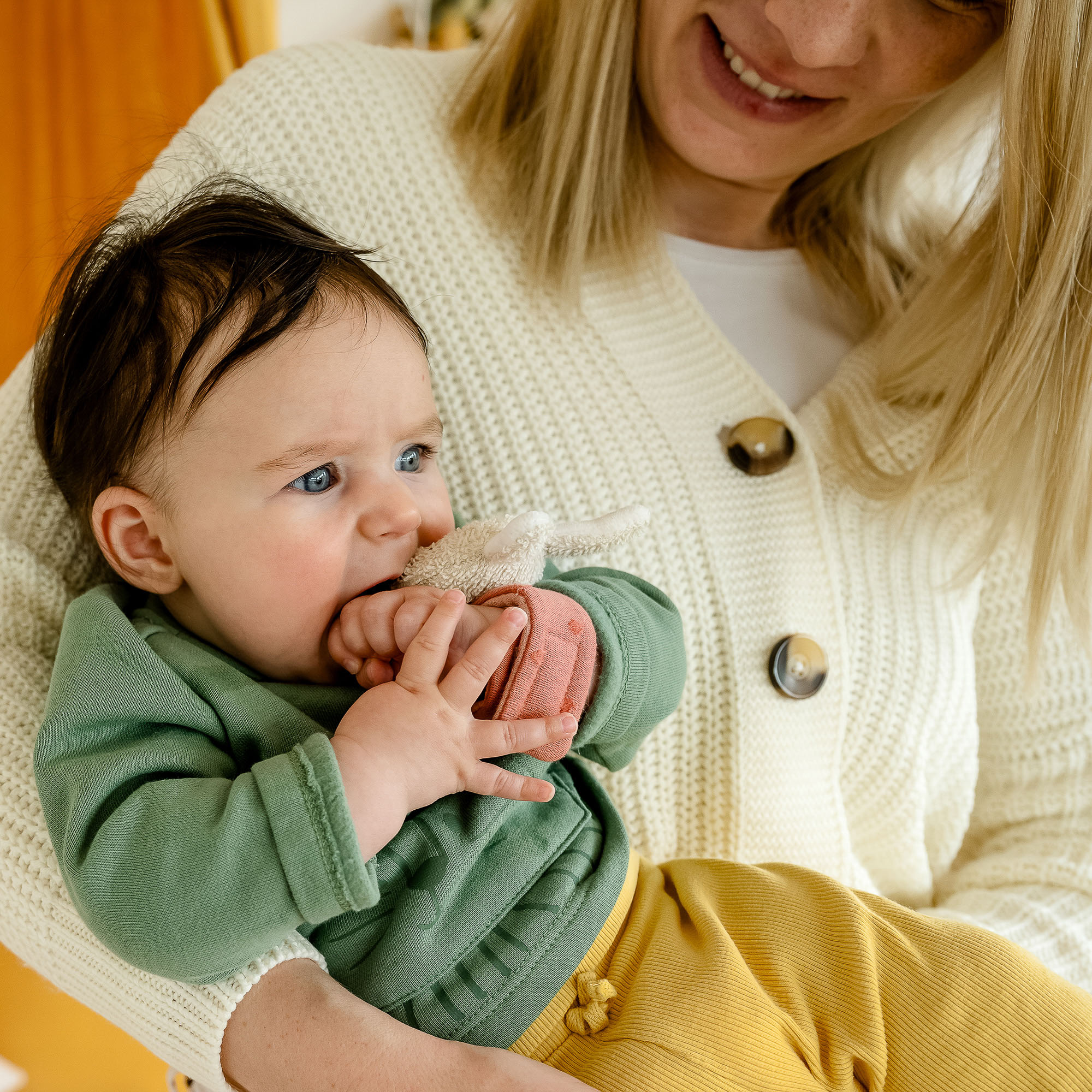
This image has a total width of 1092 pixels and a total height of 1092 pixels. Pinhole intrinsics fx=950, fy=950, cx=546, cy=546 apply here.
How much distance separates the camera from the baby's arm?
0.64 m

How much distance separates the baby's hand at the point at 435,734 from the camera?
69 centimetres

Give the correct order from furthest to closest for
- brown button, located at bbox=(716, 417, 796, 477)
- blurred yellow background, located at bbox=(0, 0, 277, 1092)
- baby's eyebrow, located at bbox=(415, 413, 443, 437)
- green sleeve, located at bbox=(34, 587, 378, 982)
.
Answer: blurred yellow background, located at bbox=(0, 0, 277, 1092) → brown button, located at bbox=(716, 417, 796, 477) → baby's eyebrow, located at bbox=(415, 413, 443, 437) → green sleeve, located at bbox=(34, 587, 378, 982)

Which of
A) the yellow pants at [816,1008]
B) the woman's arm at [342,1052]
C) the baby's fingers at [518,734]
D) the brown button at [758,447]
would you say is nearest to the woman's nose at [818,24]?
the brown button at [758,447]

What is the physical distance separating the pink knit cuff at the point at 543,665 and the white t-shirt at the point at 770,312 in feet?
1.81

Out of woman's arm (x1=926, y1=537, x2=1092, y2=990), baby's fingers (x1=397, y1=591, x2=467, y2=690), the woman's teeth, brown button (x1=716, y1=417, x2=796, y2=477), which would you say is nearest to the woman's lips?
the woman's teeth

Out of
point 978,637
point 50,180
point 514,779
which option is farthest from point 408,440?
point 50,180

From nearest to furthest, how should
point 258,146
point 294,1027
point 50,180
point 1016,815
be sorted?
point 294,1027 → point 258,146 → point 1016,815 → point 50,180

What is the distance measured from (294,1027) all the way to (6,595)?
0.46 metres

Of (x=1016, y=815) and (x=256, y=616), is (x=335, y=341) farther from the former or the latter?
(x=1016, y=815)

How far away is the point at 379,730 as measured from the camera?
27.7 inches

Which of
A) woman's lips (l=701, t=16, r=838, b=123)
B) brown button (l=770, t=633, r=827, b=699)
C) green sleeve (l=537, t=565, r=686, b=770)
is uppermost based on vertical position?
woman's lips (l=701, t=16, r=838, b=123)

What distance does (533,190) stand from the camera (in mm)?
1098

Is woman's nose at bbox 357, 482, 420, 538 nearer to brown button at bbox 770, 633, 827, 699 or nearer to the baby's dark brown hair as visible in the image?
the baby's dark brown hair

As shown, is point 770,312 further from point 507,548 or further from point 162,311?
point 162,311
